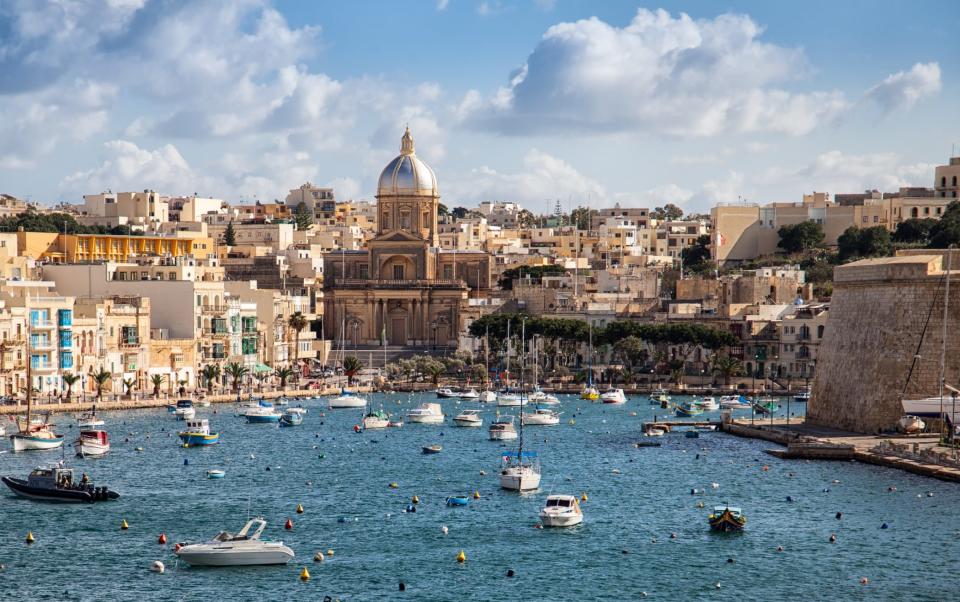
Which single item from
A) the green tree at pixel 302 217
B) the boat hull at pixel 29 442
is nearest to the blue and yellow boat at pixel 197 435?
the boat hull at pixel 29 442

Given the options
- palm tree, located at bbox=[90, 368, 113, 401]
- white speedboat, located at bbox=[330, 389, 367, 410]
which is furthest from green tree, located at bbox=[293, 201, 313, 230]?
palm tree, located at bbox=[90, 368, 113, 401]

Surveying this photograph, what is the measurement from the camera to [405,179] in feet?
461

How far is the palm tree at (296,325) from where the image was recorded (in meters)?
114

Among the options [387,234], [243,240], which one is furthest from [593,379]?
[243,240]

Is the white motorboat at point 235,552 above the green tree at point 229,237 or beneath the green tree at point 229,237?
beneath

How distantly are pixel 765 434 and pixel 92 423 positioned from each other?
2805 centimetres

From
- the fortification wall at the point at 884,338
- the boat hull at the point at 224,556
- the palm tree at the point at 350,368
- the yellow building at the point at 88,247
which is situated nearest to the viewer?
the boat hull at the point at 224,556

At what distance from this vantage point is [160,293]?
10075 cm

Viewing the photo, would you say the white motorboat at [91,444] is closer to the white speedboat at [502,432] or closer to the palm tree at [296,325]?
the white speedboat at [502,432]

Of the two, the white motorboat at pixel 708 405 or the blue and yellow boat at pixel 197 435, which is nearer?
the blue and yellow boat at pixel 197 435

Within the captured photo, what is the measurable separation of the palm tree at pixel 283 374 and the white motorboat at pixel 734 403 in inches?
1002

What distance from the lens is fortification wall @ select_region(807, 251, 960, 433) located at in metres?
62.5

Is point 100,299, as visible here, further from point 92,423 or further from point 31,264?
point 92,423

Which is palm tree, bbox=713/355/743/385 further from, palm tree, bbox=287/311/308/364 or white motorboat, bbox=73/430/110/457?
white motorboat, bbox=73/430/110/457
